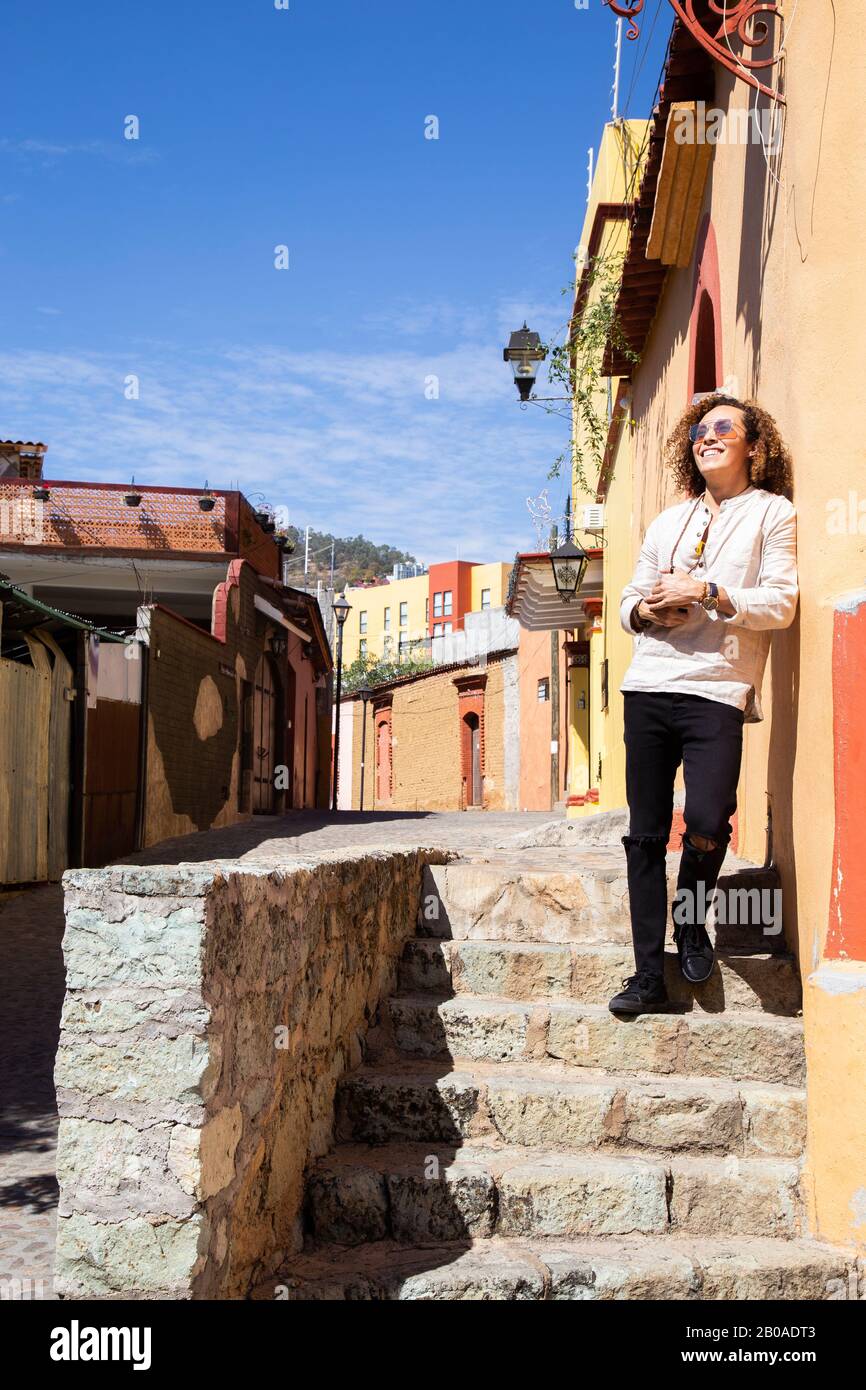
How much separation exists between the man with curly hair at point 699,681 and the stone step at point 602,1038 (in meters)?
0.10

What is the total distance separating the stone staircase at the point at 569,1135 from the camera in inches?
124

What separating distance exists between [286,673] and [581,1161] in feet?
64.6

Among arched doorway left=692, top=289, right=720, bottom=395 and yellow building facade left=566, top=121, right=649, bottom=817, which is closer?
arched doorway left=692, top=289, right=720, bottom=395

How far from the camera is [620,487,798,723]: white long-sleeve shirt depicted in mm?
3633

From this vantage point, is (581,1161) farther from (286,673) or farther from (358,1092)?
(286,673)

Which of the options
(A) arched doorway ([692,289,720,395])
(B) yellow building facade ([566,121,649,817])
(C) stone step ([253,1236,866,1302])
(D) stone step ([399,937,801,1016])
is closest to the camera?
(C) stone step ([253,1236,866,1302])

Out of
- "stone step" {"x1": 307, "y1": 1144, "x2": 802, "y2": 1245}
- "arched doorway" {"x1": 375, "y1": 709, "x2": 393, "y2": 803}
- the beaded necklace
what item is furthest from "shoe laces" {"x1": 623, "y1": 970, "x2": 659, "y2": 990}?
"arched doorway" {"x1": 375, "y1": 709, "x2": 393, "y2": 803}

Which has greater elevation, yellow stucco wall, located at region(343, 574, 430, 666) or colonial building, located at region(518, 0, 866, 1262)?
yellow stucco wall, located at region(343, 574, 430, 666)

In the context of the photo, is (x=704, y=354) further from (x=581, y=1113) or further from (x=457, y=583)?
(x=457, y=583)

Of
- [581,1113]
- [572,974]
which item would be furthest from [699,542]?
[581,1113]

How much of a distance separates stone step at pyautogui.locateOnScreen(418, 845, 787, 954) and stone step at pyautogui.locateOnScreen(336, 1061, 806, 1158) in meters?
0.61

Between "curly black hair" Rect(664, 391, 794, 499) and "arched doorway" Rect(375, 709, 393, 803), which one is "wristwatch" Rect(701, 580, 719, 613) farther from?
"arched doorway" Rect(375, 709, 393, 803)

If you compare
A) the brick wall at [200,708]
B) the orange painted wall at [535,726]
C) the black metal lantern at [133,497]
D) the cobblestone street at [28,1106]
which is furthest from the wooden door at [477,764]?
the cobblestone street at [28,1106]

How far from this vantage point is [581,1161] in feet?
11.6
